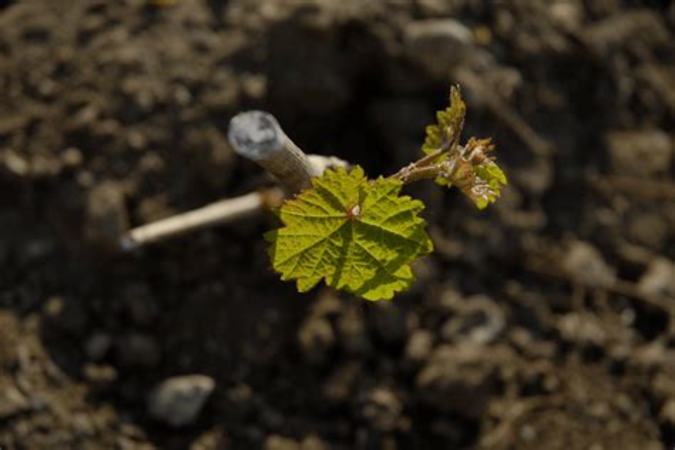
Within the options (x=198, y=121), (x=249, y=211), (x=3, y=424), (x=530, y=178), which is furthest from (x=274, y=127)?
(x=530, y=178)

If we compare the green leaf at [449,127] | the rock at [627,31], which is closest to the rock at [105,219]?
the green leaf at [449,127]

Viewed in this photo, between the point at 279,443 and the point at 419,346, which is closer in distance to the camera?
the point at 279,443

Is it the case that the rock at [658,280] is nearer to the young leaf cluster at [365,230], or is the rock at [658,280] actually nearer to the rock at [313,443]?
the rock at [313,443]

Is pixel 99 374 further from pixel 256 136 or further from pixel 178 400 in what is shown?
pixel 256 136

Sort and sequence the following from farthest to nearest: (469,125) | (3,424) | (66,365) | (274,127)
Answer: (469,125), (66,365), (3,424), (274,127)

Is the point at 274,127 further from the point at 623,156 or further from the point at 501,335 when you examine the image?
the point at 623,156

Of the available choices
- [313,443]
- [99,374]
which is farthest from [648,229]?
[99,374]

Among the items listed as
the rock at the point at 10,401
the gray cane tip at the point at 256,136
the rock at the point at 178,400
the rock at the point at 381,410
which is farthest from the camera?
the rock at the point at 381,410
